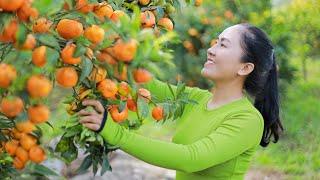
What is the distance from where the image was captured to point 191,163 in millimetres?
2109

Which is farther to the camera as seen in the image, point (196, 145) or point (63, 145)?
point (196, 145)

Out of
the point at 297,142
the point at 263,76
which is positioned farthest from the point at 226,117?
the point at 297,142

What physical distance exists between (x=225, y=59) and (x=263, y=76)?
25 cm

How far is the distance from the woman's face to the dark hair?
1.1 inches

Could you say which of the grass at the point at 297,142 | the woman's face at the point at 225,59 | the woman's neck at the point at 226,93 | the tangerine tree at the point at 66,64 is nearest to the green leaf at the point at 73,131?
the tangerine tree at the point at 66,64

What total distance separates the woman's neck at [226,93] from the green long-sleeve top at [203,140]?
3cm

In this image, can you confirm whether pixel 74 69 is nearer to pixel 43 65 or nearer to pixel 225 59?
pixel 43 65

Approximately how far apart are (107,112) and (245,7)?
5.01 m

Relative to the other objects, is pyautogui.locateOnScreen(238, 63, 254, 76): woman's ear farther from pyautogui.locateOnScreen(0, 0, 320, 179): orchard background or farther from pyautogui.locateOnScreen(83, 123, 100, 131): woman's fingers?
pyautogui.locateOnScreen(83, 123, 100, 131): woman's fingers

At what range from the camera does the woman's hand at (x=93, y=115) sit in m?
1.79

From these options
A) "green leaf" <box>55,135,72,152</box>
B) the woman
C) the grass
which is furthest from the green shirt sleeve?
the grass

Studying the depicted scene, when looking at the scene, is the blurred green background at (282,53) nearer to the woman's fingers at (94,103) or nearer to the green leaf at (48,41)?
the woman's fingers at (94,103)

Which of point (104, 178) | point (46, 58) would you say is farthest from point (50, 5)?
point (104, 178)

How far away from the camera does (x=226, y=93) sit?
2.46 m
